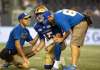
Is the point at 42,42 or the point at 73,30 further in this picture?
the point at 42,42

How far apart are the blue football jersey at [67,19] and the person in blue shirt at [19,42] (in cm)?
120

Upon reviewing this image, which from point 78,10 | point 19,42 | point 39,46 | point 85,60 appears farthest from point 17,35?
point 78,10

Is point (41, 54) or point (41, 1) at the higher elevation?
point (41, 1)

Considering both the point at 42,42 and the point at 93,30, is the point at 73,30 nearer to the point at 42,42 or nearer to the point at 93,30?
the point at 42,42

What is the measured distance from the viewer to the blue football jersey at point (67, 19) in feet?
37.8

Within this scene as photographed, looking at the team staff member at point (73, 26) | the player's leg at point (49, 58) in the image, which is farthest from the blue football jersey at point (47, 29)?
the team staff member at point (73, 26)

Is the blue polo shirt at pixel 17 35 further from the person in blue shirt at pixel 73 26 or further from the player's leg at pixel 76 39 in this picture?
the player's leg at pixel 76 39

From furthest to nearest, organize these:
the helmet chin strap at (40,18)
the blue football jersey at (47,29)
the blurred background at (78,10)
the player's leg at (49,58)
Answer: the blurred background at (78,10)
the player's leg at (49,58)
the blue football jersey at (47,29)
the helmet chin strap at (40,18)

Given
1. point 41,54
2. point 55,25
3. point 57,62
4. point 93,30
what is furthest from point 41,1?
point 93,30

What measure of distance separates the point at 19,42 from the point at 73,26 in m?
1.45

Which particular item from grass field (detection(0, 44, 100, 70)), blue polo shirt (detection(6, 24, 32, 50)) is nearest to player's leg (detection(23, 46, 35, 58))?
blue polo shirt (detection(6, 24, 32, 50))

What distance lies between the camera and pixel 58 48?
39.4ft

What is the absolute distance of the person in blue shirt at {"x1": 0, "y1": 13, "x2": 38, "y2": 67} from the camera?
12.6m

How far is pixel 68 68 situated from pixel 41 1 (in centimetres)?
166
